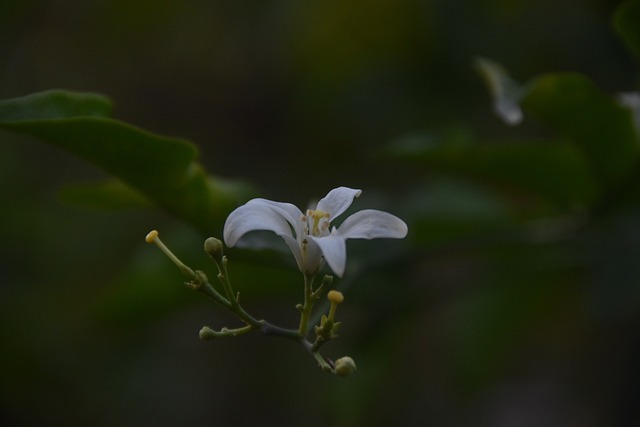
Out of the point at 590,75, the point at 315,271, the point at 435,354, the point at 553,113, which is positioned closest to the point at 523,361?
the point at 435,354

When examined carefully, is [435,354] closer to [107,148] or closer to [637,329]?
[637,329]

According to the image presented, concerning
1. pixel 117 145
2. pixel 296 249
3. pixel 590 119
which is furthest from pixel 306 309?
pixel 590 119

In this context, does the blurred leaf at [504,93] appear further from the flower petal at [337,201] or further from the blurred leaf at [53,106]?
the blurred leaf at [53,106]

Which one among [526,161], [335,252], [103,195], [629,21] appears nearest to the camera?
[335,252]

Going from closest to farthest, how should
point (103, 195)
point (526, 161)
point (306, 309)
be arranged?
1. point (306, 309)
2. point (103, 195)
3. point (526, 161)

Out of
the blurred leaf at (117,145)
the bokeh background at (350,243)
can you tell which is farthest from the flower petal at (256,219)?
the bokeh background at (350,243)

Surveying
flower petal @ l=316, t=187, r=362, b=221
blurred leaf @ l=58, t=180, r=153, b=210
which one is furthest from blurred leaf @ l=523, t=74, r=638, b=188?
blurred leaf @ l=58, t=180, r=153, b=210

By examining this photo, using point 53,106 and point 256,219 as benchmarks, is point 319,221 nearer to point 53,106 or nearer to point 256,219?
point 256,219

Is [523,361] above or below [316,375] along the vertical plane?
above
